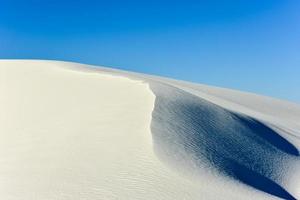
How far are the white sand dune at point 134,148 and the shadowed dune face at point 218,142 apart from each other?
31 mm

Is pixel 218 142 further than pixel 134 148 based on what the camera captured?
Yes

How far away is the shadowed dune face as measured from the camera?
7.51 m

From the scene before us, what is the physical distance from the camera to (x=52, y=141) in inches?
327

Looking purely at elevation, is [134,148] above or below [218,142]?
below

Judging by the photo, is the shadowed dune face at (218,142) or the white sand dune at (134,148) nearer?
the white sand dune at (134,148)

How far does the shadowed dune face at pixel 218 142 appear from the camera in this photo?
24.6 feet

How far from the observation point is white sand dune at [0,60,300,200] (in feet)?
19.9

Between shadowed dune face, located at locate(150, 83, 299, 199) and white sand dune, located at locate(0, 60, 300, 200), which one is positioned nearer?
white sand dune, located at locate(0, 60, 300, 200)

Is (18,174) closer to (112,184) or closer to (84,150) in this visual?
(84,150)

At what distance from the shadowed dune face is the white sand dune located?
0.10 feet

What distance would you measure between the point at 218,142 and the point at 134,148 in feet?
7.70

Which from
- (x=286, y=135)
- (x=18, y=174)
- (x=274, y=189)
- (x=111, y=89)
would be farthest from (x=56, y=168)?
(x=286, y=135)

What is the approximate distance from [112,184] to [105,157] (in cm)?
107

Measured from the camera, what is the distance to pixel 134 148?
726 cm
